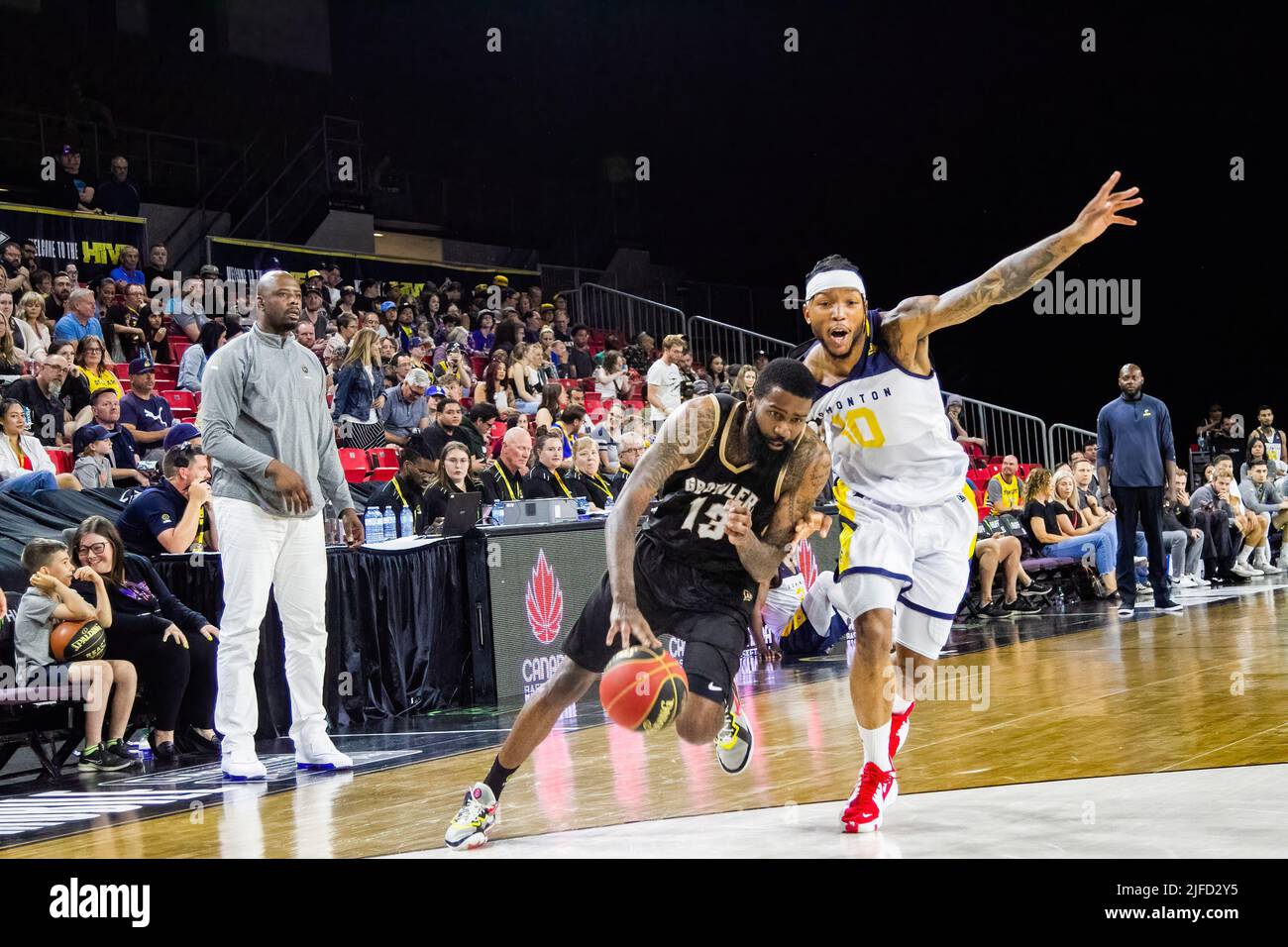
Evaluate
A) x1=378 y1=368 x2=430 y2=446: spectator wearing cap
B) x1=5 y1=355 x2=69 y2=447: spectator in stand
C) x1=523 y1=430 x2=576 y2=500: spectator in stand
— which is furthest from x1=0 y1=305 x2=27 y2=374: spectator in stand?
x1=523 y1=430 x2=576 y2=500: spectator in stand

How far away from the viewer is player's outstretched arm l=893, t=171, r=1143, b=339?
166 inches

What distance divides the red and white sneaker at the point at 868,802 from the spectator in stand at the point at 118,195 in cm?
1442

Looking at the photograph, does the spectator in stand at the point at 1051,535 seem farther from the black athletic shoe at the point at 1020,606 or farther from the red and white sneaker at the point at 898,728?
the red and white sneaker at the point at 898,728

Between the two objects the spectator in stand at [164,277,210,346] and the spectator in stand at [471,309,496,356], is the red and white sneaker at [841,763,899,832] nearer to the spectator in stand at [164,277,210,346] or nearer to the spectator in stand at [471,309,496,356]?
the spectator in stand at [164,277,210,346]

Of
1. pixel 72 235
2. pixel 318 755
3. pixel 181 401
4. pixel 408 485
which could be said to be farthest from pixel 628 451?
pixel 72 235

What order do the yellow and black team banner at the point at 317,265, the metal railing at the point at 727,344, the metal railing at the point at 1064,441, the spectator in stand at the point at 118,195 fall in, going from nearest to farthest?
the spectator in stand at the point at 118,195 → the yellow and black team banner at the point at 317,265 → the metal railing at the point at 1064,441 → the metal railing at the point at 727,344

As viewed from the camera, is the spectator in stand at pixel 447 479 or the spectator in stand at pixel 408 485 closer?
the spectator in stand at pixel 447 479

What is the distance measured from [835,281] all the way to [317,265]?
564 inches

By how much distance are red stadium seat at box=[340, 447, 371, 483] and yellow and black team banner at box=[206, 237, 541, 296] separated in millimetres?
5768

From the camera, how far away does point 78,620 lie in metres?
6.09

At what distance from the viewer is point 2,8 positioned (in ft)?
60.9

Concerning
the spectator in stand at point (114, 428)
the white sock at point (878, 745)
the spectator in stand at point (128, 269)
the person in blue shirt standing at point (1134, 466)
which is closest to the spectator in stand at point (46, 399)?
the spectator in stand at point (114, 428)

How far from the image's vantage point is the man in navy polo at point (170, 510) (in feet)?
22.6
